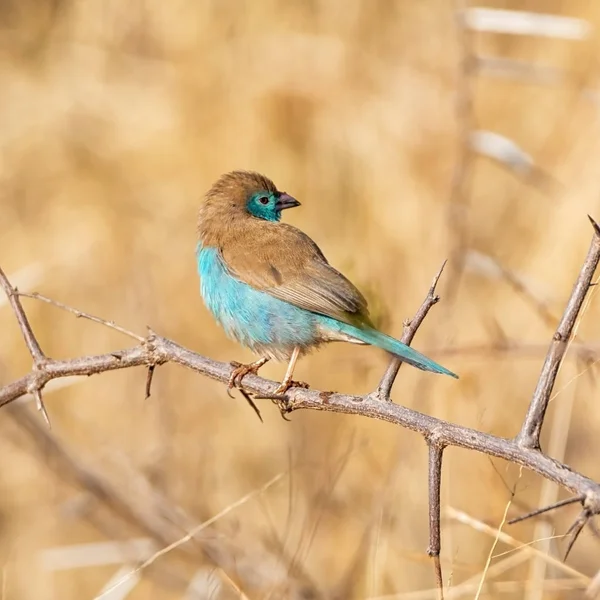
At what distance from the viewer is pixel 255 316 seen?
406 cm

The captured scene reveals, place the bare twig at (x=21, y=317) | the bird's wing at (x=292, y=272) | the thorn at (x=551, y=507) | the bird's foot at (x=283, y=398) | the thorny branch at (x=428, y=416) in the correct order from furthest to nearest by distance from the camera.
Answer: the bird's wing at (x=292, y=272), the bird's foot at (x=283, y=398), the bare twig at (x=21, y=317), the thorny branch at (x=428, y=416), the thorn at (x=551, y=507)

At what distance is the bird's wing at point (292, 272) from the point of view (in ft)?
12.5

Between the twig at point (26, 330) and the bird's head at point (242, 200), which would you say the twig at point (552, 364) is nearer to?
the twig at point (26, 330)

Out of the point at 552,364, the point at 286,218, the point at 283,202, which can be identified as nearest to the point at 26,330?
the point at 552,364

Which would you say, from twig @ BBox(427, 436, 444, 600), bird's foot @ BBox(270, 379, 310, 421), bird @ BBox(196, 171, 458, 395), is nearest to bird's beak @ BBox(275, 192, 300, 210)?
bird @ BBox(196, 171, 458, 395)

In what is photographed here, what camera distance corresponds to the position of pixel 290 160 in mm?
8055

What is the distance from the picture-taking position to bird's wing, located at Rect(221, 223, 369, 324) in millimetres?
3811

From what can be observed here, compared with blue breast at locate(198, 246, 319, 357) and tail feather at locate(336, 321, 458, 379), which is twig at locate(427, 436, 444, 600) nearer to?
tail feather at locate(336, 321, 458, 379)

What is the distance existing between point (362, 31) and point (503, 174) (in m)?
1.65

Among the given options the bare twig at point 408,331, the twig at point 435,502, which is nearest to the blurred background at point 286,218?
the bare twig at point 408,331

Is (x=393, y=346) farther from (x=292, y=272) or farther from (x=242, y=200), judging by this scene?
(x=242, y=200)

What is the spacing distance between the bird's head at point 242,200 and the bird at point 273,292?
A: 0.02m

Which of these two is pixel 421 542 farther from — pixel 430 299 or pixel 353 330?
pixel 430 299

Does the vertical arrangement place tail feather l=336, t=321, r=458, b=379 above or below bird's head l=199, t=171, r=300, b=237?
below
